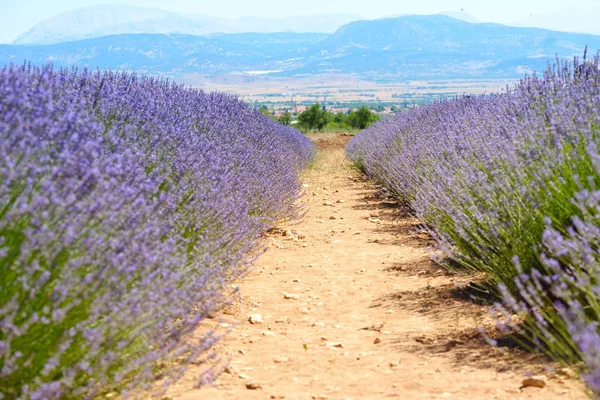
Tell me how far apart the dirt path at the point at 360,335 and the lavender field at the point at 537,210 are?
212 mm

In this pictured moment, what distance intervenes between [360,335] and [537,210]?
41.3 inches

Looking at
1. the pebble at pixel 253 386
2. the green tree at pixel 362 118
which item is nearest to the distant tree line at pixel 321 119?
the green tree at pixel 362 118

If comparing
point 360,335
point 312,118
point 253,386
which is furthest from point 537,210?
point 312,118

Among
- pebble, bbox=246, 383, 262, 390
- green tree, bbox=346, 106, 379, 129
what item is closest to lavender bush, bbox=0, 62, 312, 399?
pebble, bbox=246, 383, 262, 390

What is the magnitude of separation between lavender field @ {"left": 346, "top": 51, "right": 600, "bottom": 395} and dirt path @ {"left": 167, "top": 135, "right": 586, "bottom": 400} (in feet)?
0.70

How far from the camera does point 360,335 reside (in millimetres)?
3455

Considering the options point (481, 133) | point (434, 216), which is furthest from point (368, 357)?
point (481, 133)

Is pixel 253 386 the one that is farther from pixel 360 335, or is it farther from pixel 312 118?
pixel 312 118

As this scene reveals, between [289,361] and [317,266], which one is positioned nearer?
[289,361]

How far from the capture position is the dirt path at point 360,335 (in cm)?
262

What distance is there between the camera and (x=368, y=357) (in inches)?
121

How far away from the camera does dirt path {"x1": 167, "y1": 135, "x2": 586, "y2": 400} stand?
8.59 feet

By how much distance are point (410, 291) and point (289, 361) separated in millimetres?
1476

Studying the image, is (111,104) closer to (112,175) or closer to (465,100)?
(112,175)
